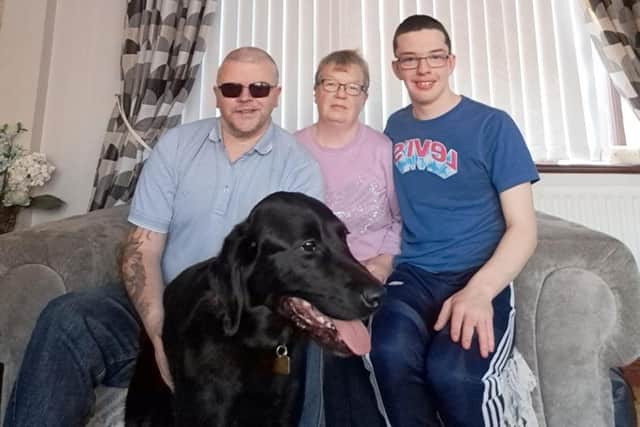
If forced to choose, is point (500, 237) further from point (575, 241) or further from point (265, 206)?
point (265, 206)

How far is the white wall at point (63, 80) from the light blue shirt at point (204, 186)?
1382mm

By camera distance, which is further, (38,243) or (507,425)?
Result: (38,243)

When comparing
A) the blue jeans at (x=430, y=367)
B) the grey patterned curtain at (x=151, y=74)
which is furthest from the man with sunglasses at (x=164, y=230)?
the grey patterned curtain at (x=151, y=74)

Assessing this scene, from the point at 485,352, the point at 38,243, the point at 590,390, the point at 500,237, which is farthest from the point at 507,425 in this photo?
the point at 38,243

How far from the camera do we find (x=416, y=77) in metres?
1.08

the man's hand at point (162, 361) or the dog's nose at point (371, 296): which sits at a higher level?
the dog's nose at point (371, 296)

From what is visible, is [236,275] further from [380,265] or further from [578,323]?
[578,323]

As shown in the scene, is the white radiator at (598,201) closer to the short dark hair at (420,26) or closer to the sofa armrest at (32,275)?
the short dark hair at (420,26)

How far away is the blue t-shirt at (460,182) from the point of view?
3.18ft

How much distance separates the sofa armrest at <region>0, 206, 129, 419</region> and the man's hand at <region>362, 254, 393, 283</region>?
24.8 inches

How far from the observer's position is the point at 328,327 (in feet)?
2.38

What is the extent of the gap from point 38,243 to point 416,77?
39.0 inches

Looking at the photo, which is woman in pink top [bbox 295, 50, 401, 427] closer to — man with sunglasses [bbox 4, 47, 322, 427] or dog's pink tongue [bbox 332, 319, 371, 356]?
man with sunglasses [bbox 4, 47, 322, 427]

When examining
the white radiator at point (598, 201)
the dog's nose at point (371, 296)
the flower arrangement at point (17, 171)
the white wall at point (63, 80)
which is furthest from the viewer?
the white wall at point (63, 80)
